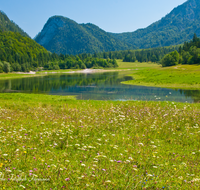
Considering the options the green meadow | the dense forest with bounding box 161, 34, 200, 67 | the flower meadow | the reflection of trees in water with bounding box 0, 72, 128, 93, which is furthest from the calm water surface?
the dense forest with bounding box 161, 34, 200, 67

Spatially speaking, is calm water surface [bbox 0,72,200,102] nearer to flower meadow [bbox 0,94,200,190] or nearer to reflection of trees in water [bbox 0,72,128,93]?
reflection of trees in water [bbox 0,72,128,93]

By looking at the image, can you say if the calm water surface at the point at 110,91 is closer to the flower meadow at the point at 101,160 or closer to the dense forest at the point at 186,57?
the flower meadow at the point at 101,160

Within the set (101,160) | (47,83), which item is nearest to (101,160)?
(101,160)

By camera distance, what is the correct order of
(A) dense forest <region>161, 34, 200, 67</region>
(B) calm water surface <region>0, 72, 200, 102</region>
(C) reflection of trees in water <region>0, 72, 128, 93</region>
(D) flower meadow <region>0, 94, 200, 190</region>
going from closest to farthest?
(D) flower meadow <region>0, 94, 200, 190</region>, (B) calm water surface <region>0, 72, 200, 102</region>, (C) reflection of trees in water <region>0, 72, 128, 93</region>, (A) dense forest <region>161, 34, 200, 67</region>

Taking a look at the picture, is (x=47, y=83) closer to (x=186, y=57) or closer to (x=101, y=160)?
(x=101, y=160)

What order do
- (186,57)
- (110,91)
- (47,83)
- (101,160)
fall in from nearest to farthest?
(101,160) < (110,91) < (47,83) < (186,57)

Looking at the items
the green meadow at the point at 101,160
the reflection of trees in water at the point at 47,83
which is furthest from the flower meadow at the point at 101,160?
the reflection of trees in water at the point at 47,83

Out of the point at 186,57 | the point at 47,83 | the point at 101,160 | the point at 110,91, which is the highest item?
the point at 186,57

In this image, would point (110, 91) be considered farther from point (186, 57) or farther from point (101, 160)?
point (186, 57)

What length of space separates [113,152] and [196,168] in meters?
3.29

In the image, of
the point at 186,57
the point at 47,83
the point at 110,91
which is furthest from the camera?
the point at 186,57

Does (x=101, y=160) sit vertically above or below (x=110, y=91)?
below

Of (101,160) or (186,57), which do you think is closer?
(101,160)

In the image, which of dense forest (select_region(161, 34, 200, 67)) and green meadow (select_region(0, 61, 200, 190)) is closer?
green meadow (select_region(0, 61, 200, 190))
